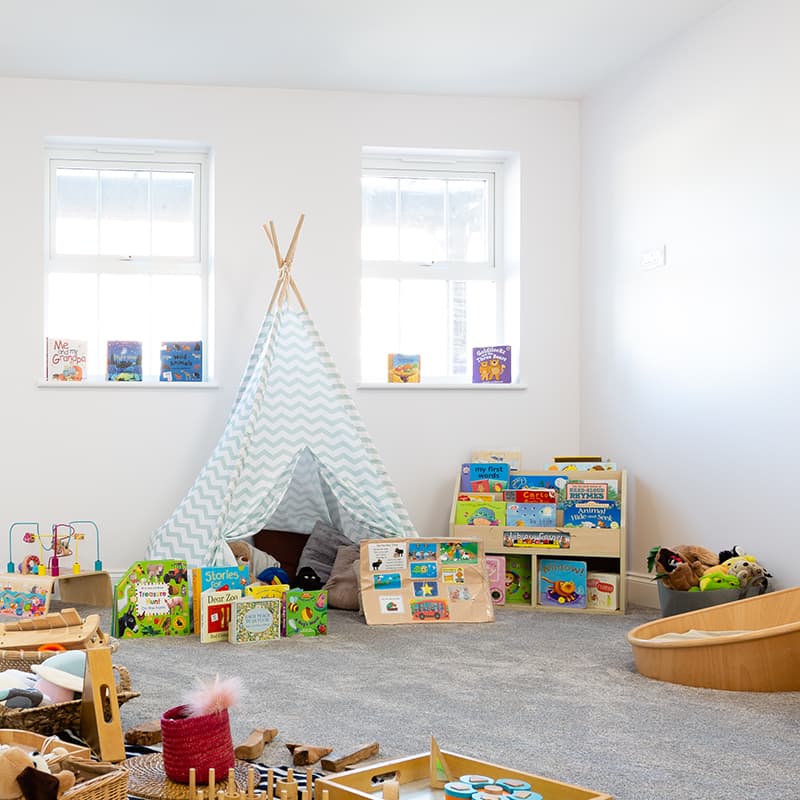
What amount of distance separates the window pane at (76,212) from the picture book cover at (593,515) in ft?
8.03

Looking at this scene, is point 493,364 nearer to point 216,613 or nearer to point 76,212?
point 216,613

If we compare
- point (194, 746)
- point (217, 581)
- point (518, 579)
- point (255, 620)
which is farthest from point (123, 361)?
point (194, 746)

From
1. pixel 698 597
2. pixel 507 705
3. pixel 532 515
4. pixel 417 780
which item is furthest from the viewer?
pixel 532 515

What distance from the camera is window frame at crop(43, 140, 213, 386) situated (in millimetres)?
4762

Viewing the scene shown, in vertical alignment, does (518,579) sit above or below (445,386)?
below

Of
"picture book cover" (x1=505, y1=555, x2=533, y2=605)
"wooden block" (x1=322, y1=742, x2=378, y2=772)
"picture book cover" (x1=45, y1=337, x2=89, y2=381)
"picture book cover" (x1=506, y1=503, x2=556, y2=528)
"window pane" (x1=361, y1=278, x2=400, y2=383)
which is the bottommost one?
"wooden block" (x1=322, y1=742, x2=378, y2=772)

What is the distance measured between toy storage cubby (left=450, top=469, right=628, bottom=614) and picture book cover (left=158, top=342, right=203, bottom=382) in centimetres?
135

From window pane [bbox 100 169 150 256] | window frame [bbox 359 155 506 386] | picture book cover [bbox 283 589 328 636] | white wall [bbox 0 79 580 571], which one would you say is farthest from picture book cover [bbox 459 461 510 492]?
window pane [bbox 100 169 150 256]

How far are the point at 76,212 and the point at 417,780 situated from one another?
12.0ft

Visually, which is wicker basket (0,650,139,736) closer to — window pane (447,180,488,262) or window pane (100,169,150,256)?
window pane (100,169,150,256)

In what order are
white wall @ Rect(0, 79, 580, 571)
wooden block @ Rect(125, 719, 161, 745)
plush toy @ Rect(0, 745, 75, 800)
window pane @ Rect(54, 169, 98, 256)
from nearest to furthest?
plush toy @ Rect(0, 745, 75, 800) < wooden block @ Rect(125, 719, 161, 745) < white wall @ Rect(0, 79, 580, 571) < window pane @ Rect(54, 169, 98, 256)

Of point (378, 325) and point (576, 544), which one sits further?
point (378, 325)

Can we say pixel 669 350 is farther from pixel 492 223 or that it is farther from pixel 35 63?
pixel 35 63

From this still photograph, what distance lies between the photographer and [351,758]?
220cm
